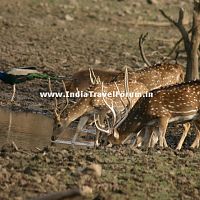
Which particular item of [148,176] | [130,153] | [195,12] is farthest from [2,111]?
[148,176]

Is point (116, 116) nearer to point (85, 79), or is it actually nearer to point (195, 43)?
point (85, 79)

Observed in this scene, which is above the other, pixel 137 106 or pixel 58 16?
pixel 58 16

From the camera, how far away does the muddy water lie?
1194 cm

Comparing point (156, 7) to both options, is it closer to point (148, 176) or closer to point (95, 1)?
point (95, 1)

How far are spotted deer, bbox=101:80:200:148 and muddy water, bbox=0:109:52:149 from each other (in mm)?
1123

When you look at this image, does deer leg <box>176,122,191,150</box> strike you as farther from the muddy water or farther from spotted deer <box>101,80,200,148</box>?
the muddy water

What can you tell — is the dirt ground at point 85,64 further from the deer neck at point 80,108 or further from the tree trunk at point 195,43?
the deer neck at point 80,108

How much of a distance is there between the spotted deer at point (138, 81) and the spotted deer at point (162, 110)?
3.56ft

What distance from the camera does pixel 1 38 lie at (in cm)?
2023

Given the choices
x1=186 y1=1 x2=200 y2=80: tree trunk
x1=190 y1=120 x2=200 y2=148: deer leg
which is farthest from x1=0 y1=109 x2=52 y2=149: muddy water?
x1=186 y1=1 x2=200 y2=80: tree trunk

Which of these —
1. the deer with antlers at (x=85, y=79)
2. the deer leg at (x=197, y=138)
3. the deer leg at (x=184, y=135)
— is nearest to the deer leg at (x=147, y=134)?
the deer leg at (x=184, y=135)

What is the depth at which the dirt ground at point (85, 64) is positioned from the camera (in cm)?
827

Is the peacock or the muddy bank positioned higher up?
the peacock

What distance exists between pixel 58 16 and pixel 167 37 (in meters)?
Answer: 3.25
